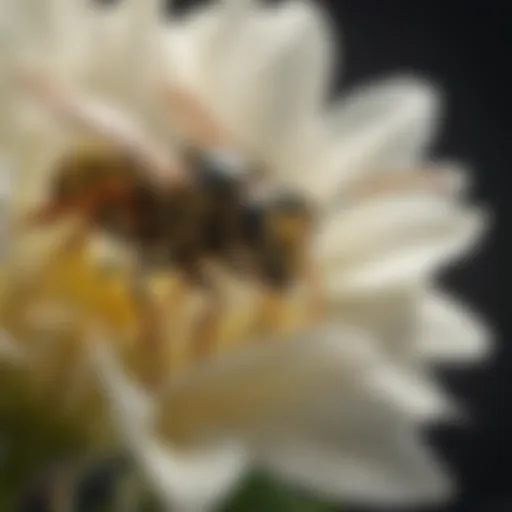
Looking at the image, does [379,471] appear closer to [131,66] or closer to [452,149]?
[131,66]

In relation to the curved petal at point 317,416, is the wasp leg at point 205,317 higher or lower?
higher

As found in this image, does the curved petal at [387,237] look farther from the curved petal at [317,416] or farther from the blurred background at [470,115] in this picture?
the blurred background at [470,115]

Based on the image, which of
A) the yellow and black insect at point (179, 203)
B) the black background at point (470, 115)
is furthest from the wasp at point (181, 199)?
the black background at point (470, 115)

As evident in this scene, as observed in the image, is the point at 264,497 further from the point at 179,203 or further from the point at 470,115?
the point at 470,115

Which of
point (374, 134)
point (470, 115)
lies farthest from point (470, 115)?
point (374, 134)

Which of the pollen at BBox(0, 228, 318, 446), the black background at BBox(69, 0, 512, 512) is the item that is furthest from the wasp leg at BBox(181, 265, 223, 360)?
the black background at BBox(69, 0, 512, 512)
